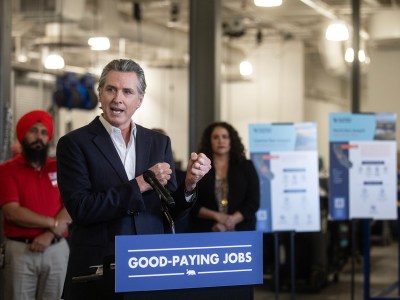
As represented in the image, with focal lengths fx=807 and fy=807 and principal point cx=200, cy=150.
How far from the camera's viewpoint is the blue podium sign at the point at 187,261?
2.05m

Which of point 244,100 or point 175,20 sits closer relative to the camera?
point 175,20

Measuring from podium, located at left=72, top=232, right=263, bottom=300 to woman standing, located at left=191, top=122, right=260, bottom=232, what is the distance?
3.04m

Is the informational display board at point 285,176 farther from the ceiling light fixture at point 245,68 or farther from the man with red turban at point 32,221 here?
the ceiling light fixture at point 245,68

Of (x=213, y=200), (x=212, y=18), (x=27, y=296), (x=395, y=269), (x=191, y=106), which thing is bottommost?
(x=395, y=269)

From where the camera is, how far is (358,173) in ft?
21.2

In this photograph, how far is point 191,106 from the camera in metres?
6.28

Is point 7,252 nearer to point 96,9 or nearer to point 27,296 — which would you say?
point 27,296

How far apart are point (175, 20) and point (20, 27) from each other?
2.29 metres

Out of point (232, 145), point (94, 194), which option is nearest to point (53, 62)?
point (232, 145)

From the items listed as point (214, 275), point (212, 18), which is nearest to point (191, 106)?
point (212, 18)

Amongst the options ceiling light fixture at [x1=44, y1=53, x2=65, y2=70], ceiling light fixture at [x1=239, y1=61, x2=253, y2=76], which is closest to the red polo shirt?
ceiling light fixture at [x1=44, y1=53, x2=65, y2=70]

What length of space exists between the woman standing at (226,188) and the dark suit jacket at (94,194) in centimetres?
273

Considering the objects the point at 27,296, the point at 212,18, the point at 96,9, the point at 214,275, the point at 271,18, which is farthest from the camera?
the point at 271,18

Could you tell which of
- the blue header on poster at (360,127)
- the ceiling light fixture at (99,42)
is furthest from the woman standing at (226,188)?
the ceiling light fixture at (99,42)
